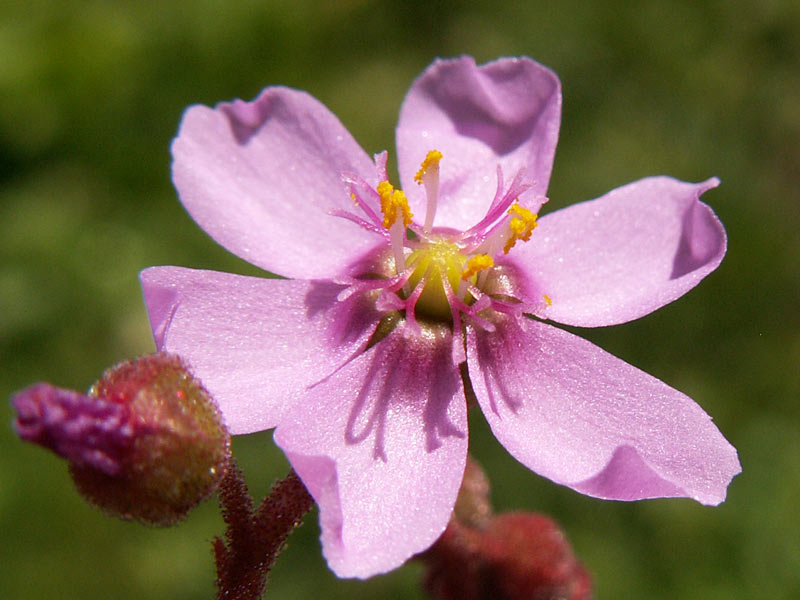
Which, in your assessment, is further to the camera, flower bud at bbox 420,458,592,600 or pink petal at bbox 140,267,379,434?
flower bud at bbox 420,458,592,600

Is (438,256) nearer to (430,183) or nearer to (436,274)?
(436,274)

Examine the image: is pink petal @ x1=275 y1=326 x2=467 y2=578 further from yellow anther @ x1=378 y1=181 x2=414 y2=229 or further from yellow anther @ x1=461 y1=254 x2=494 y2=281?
yellow anther @ x1=378 y1=181 x2=414 y2=229

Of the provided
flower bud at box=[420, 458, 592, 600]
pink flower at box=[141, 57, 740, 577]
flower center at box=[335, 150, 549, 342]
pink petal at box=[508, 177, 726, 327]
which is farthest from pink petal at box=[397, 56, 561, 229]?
flower bud at box=[420, 458, 592, 600]

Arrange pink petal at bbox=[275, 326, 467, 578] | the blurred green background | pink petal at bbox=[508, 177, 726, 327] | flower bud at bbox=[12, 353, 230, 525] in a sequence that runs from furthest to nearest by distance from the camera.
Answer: the blurred green background, pink petal at bbox=[508, 177, 726, 327], pink petal at bbox=[275, 326, 467, 578], flower bud at bbox=[12, 353, 230, 525]

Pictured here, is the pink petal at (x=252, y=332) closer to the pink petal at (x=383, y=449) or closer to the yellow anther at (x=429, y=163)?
the pink petal at (x=383, y=449)

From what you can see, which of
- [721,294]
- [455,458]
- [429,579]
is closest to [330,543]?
[455,458]

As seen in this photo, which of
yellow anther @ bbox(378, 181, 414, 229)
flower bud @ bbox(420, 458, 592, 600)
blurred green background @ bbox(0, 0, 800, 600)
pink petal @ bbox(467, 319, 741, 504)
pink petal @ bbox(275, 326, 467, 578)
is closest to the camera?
pink petal @ bbox(275, 326, 467, 578)
